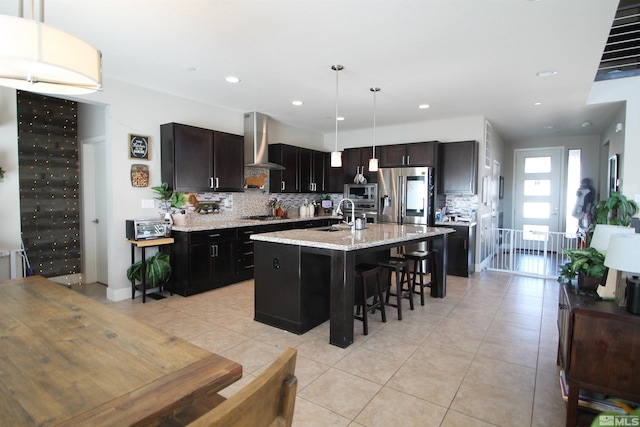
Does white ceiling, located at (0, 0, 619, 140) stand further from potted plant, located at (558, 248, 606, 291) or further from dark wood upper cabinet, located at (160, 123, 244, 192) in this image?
potted plant, located at (558, 248, 606, 291)

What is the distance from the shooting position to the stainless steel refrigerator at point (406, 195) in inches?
230

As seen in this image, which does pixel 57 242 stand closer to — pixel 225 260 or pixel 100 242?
pixel 100 242

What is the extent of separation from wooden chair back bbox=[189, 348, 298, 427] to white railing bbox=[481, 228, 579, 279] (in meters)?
5.46

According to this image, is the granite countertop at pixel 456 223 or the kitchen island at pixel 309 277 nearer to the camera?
the kitchen island at pixel 309 277

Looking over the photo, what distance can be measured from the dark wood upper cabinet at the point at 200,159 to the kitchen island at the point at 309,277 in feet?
5.98

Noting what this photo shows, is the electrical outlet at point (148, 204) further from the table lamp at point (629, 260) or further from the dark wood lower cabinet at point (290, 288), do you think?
the table lamp at point (629, 260)

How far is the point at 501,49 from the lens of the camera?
3.14m

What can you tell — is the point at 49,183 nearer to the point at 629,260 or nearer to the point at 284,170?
the point at 284,170

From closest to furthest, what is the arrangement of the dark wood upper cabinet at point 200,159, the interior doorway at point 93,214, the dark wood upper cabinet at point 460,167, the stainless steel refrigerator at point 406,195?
the dark wood upper cabinet at point 200,159
the interior doorway at point 93,214
the dark wood upper cabinet at point 460,167
the stainless steel refrigerator at point 406,195

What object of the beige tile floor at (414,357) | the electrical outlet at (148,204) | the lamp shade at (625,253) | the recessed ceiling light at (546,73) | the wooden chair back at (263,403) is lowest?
the beige tile floor at (414,357)

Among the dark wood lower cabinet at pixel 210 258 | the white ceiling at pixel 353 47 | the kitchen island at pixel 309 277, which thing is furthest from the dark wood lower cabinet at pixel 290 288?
the white ceiling at pixel 353 47

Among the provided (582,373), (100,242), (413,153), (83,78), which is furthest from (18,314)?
(413,153)

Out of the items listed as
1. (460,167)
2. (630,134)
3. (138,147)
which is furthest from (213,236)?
(630,134)

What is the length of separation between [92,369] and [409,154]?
5.85m
